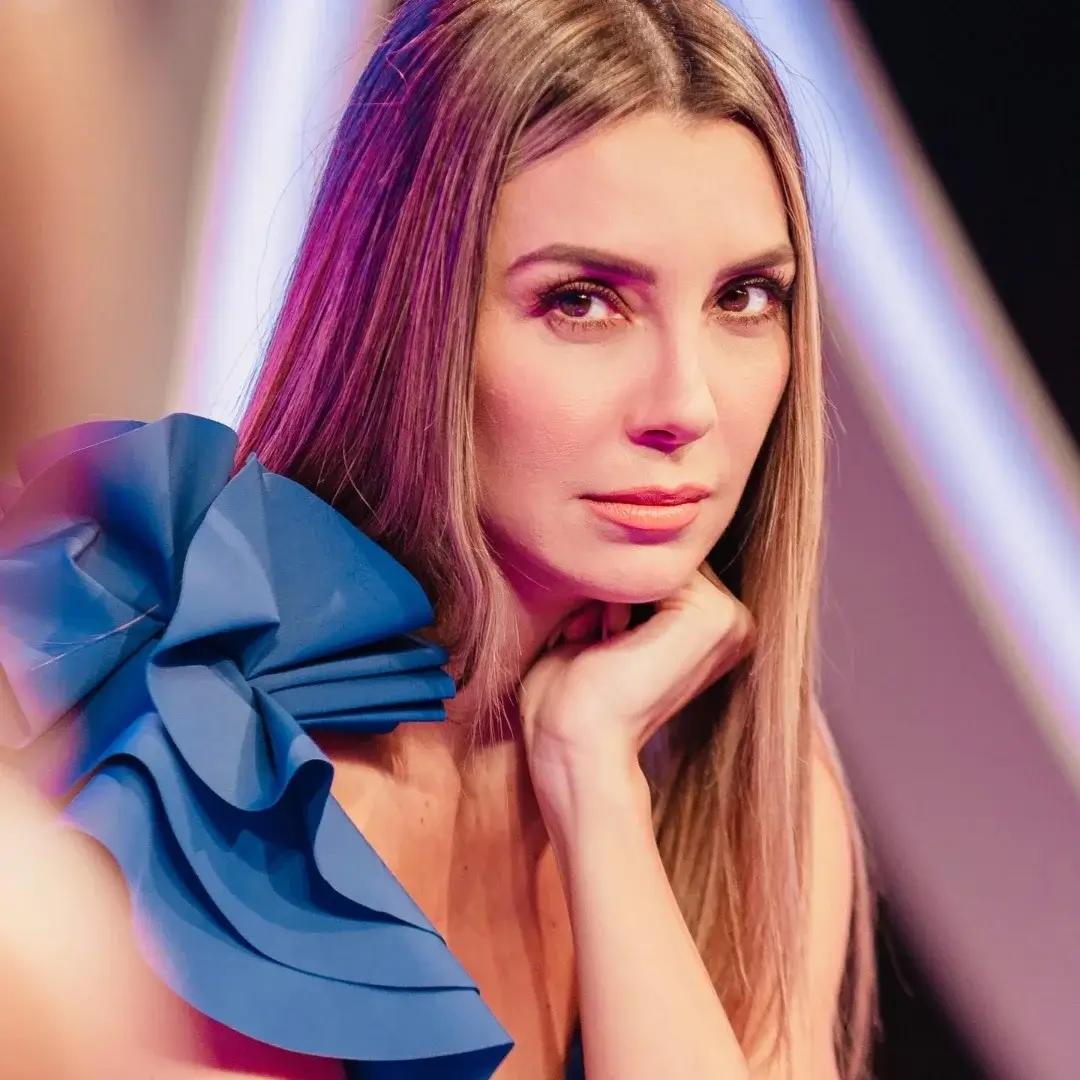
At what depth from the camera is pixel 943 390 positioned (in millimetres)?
1139

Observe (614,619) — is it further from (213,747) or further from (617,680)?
(213,747)

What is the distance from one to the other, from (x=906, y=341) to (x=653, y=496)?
47cm

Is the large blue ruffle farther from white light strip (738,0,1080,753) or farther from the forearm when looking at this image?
white light strip (738,0,1080,753)

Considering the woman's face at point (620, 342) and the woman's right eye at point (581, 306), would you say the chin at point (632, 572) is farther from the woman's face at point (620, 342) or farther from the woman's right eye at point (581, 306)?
the woman's right eye at point (581, 306)

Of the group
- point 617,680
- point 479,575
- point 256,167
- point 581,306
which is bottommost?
point 617,680

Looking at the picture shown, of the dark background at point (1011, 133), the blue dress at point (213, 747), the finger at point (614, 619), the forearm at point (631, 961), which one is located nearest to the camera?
the blue dress at point (213, 747)

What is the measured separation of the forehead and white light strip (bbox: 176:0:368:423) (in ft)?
0.97

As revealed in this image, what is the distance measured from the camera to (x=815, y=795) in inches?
39.3

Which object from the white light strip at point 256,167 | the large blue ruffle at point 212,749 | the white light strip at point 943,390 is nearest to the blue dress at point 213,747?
the large blue ruffle at point 212,749

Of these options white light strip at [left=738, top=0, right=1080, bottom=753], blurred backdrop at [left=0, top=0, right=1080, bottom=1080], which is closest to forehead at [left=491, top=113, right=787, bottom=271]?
blurred backdrop at [left=0, top=0, right=1080, bottom=1080]

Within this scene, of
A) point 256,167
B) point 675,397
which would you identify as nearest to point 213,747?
point 675,397

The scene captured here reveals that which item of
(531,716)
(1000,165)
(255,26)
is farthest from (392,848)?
(1000,165)

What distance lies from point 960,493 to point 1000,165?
0.28 meters

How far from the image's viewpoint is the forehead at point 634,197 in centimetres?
72
